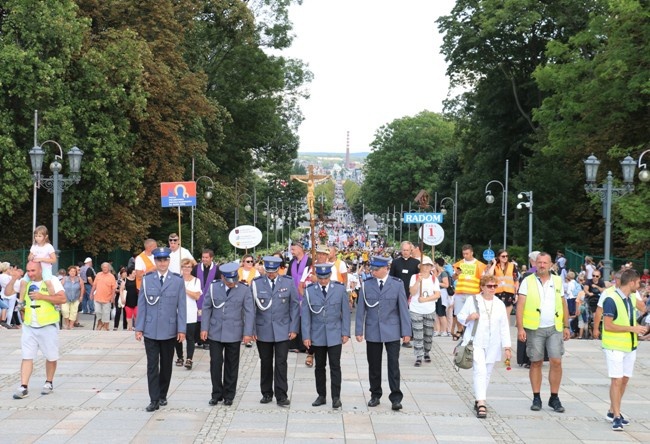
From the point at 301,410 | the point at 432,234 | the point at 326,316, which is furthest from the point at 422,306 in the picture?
the point at 432,234

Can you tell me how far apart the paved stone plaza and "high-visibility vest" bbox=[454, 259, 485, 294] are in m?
1.56

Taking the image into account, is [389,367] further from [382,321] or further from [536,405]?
[536,405]

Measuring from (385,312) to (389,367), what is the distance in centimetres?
64

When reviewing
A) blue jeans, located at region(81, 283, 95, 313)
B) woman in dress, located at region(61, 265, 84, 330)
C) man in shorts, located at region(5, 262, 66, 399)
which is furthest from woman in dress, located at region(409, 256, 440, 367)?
blue jeans, located at region(81, 283, 95, 313)

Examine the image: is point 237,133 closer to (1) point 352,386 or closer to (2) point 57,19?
(2) point 57,19

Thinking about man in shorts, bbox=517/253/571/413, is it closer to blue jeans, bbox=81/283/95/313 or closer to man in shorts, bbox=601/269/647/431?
man in shorts, bbox=601/269/647/431

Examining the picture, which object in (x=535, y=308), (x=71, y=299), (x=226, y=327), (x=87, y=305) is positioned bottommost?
(x=87, y=305)

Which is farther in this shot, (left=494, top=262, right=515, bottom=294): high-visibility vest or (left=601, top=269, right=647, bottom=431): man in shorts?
(left=494, top=262, right=515, bottom=294): high-visibility vest

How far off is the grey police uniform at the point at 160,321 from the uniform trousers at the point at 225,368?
0.51m

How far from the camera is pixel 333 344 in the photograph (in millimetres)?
11406

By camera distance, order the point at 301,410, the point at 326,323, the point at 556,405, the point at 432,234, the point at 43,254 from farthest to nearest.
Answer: the point at 432,234, the point at 43,254, the point at 556,405, the point at 326,323, the point at 301,410

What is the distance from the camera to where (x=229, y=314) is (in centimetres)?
1159

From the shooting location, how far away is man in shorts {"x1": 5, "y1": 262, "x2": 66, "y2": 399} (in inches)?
464

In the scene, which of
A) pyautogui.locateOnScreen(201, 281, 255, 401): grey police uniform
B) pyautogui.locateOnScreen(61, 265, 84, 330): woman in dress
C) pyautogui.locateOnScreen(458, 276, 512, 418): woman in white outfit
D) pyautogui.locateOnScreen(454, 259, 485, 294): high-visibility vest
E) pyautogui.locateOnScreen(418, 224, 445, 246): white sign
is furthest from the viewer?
pyautogui.locateOnScreen(61, 265, 84, 330): woman in dress
